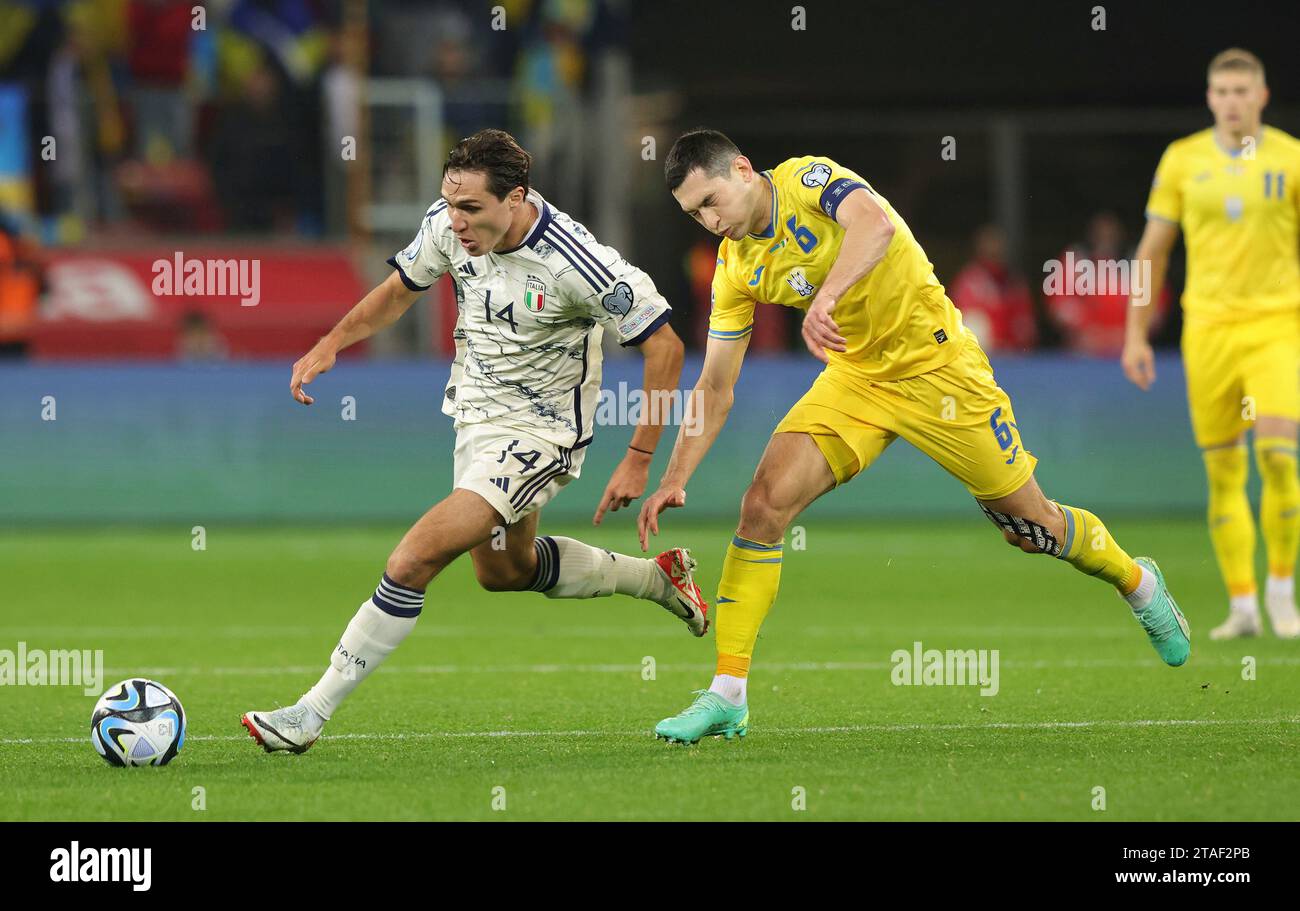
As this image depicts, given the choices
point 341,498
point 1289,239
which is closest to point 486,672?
point 1289,239

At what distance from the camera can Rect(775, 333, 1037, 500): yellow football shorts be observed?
21.8 ft

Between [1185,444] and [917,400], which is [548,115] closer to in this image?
[1185,444]

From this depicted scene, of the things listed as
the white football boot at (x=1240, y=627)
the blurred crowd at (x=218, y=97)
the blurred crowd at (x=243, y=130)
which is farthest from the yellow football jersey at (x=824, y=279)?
the blurred crowd at (x=218, y=97)

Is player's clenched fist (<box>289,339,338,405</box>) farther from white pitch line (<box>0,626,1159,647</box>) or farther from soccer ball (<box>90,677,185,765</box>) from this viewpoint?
white pitch line (<box>0,626,1159,647</box>)

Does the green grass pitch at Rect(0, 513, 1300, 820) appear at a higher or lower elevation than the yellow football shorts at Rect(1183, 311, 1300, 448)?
lower

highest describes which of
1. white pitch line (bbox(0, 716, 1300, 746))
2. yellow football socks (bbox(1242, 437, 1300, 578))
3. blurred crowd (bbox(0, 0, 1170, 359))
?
blurred crowd (bbox(0, 0, 1170, 359))

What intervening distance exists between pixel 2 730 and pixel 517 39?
13.2 m

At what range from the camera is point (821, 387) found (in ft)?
22.3

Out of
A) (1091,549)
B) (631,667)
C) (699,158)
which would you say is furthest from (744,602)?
(631,667)

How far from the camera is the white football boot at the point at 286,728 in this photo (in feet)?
20.0

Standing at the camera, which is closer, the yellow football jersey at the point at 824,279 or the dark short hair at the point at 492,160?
the dark short hair at the point at 492,160

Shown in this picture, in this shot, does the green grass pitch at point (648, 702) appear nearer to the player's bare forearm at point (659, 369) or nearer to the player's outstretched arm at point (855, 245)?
the player's bare forearm at point (659, 369)

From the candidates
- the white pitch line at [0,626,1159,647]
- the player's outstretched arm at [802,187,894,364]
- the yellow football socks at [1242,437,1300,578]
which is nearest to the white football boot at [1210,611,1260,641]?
the yellow football socks at [1242,437,1300,578]

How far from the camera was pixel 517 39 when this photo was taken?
19.0 m
